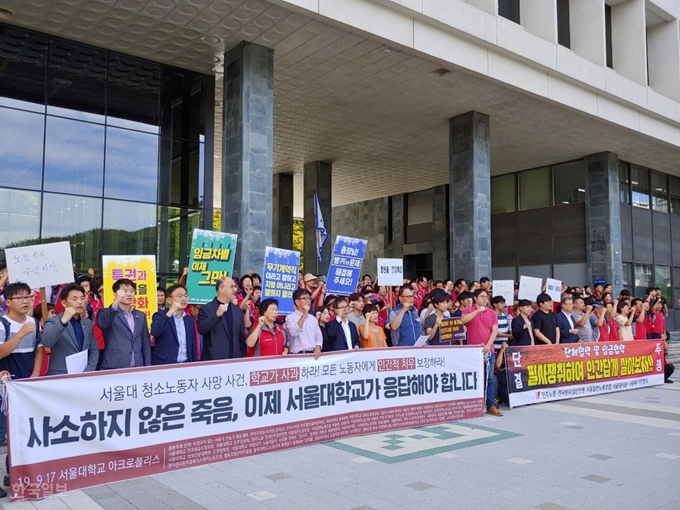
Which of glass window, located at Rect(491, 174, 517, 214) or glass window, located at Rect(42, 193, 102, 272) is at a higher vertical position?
glass window, located at Rect(491, 174, 517, 214)

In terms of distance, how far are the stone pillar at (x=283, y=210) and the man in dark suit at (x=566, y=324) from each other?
54.6 ft

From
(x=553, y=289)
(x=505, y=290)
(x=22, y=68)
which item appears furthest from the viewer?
(x=22, y=68)

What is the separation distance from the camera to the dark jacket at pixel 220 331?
6.39 m

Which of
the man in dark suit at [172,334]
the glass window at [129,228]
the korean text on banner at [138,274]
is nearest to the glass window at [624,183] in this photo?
the glass window at [129,228]

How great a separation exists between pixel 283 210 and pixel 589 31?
45.4ft

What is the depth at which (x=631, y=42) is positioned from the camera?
A: 19.4 metres

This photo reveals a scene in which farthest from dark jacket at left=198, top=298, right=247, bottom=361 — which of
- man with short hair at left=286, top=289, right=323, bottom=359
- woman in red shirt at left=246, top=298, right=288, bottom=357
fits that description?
man with short hair at left=286, top=289, right=323, bottom=359

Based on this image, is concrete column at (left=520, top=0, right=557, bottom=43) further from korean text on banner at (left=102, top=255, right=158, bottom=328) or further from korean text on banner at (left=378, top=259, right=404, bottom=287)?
korean text on banner at (left=102, top=255, right=158, bottom=328)

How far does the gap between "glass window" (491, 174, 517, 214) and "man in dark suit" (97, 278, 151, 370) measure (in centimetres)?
2210

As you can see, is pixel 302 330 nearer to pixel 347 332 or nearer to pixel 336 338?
pixel 336 338

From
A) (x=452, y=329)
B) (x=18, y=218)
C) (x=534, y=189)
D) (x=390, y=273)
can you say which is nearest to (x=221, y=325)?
(x=452, y=329)

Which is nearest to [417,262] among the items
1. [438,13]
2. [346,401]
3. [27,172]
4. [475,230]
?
[475,230]

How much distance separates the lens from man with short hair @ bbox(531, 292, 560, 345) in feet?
32.0

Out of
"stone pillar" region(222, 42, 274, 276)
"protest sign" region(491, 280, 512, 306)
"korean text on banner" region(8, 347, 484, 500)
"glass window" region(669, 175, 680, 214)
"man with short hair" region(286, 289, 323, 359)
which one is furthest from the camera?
"glass window" region(669, 175, 680, 214)
